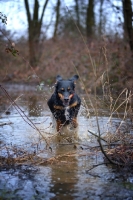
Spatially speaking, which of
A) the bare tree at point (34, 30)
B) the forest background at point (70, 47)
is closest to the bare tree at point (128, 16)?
the forest background at point (70, 47)

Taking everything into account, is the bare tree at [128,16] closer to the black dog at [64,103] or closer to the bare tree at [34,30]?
the black dog at [64,103]

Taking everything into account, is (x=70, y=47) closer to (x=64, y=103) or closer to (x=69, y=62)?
(x=69, y=62)

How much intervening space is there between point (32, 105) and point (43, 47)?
1388 centimetres

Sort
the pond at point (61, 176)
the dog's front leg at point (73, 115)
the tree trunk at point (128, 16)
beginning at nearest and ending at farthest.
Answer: the pond at point (61, 176) → the dog's front leg at point (73, 115) → the tree trunk at point (128, 16)

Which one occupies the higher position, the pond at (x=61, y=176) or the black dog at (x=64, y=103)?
the pond at (x=61, y=176)

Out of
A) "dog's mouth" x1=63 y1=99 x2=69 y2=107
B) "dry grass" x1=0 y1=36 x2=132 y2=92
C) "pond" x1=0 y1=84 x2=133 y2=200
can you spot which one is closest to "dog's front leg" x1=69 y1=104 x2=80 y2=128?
"dog's mouth" x1=63 y1=99 x2=69 y2=107

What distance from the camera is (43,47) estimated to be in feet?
85.8

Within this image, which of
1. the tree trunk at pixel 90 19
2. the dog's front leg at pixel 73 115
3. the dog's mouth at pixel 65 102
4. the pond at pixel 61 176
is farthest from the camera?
the tree trunk at pixel 90 19

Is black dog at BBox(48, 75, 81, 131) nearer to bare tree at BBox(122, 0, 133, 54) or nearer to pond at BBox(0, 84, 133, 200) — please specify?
pond at BBox(0, 84, 133, 200)

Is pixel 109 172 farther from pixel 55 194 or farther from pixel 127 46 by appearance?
pixel 127 46

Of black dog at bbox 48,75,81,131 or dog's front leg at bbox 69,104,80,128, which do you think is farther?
dog's front leg at bbox 69,104,80,128

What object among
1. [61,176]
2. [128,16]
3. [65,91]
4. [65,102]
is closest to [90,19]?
[128,16]

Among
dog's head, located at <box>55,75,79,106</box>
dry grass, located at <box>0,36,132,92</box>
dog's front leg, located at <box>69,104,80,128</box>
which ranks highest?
dog's head, located at <box>55,75,79,106</box>

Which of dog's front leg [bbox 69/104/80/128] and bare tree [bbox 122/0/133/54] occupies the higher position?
bare tree [bbox 122/0/133/54]
